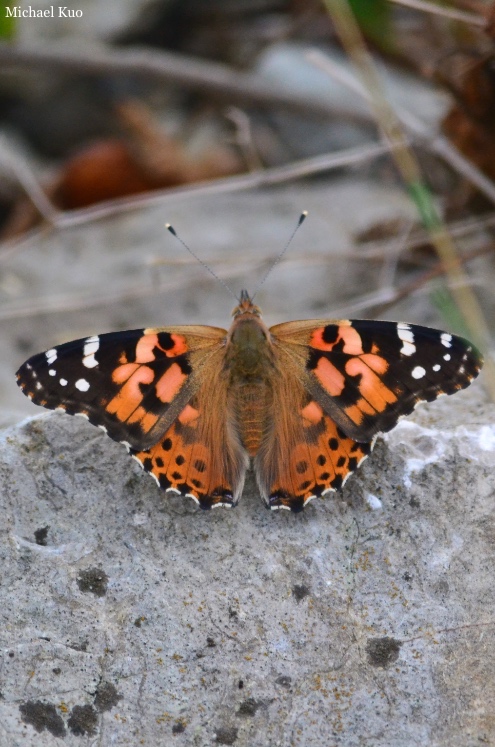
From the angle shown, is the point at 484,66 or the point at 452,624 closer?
the point at 452,624

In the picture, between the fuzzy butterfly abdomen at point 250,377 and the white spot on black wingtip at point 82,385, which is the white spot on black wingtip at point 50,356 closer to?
the white spot on black wingtip at point 82,385

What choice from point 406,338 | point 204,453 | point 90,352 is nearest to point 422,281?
point 406,338

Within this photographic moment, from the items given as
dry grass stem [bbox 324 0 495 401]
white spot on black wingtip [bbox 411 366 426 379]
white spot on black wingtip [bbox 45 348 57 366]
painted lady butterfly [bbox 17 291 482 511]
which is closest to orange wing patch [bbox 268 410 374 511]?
painted lady butterfly [bbox 17 291 482 511]

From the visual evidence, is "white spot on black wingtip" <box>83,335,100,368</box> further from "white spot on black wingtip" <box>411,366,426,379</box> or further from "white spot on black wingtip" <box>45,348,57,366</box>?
"white spot on black wingtip" <box>411,366,426,379</box>

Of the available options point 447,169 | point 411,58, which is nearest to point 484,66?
point 447,169

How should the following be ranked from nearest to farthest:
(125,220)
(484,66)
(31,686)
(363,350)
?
(31,686) → (363,350) → (484,66) → (125,220)

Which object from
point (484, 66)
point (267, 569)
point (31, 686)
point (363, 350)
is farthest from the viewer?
point (484, 66)

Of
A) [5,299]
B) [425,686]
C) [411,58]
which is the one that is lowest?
[425,686]

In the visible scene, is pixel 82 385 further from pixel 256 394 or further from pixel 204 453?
pixel 256 394

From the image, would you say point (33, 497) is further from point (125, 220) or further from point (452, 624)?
point (125, 220)
